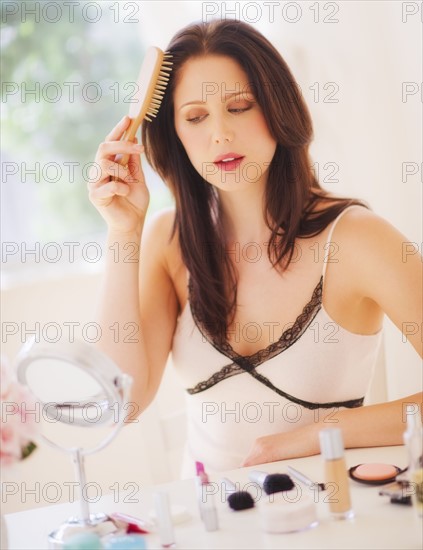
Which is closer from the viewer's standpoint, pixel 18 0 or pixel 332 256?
pixel 332 256

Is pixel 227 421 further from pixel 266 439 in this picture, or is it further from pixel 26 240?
pixel 26 240

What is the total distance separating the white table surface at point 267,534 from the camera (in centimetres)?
80

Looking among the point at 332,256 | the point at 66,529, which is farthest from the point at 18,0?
the point at 66,529

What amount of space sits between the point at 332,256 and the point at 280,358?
0.63 feet

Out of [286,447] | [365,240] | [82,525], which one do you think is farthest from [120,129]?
[82,525]

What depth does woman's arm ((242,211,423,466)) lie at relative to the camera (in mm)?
1092

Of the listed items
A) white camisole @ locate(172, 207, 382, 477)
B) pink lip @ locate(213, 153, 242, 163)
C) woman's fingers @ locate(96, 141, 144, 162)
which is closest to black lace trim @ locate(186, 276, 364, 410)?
white camisole @ locate(172, 207, 382, 477)

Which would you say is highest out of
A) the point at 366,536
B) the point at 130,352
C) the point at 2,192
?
the point at 2,192

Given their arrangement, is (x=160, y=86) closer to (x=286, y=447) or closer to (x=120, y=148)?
(x=120, y=148)

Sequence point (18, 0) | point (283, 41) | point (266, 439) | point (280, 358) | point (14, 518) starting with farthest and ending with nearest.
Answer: point (18, 0) → point (283, 41) → point (280, 358) → point (266, 439) → point (14, 518)

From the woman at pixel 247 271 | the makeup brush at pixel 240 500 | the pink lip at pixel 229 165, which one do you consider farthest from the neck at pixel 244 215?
the makeup brush at pixel 240 500

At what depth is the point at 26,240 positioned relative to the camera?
244 centimetres

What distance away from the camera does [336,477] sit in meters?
0.84

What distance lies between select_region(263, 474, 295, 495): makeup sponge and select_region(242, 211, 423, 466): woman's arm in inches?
5.5
